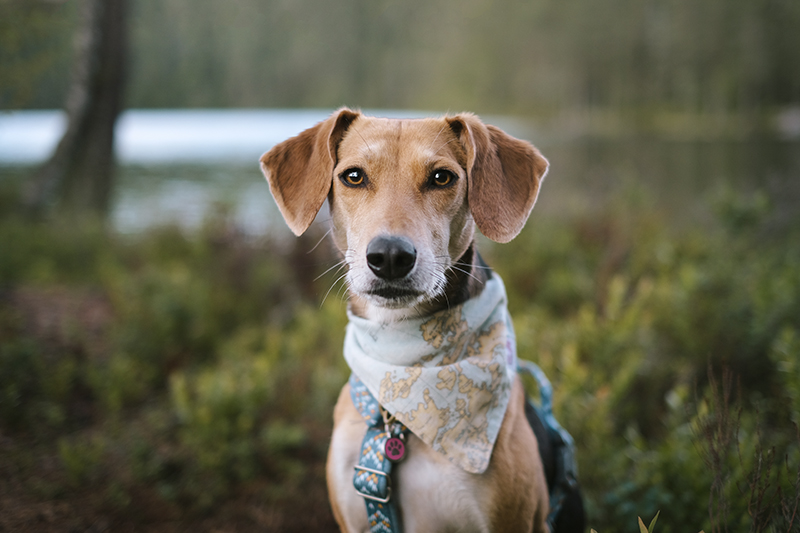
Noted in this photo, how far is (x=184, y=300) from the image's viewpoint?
16.5 feet

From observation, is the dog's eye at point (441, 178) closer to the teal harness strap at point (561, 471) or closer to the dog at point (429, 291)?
the dog at point (429, 291)

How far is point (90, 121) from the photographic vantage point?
8.30 metres

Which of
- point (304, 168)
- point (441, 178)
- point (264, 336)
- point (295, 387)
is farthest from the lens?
point (264, 336)

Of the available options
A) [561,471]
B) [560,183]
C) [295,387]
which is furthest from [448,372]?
[560,183]

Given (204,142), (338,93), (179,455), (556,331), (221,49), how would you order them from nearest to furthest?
(179,455) → (556,331) → (221,49) → (204,142) → (338,93)

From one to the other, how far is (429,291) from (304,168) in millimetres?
932

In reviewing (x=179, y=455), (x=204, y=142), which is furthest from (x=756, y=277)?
(x=204, y=142)

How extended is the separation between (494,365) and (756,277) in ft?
13.7

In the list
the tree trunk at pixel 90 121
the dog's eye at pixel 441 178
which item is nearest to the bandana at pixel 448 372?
the dog's eye at pixel 441 178

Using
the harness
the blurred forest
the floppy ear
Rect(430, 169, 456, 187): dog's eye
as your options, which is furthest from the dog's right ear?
the blurred forest

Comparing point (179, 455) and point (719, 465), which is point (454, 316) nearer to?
point (719, 465)

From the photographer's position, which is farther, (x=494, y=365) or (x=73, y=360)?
(x=73, y=360)

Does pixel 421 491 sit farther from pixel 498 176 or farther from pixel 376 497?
pixel 498 176

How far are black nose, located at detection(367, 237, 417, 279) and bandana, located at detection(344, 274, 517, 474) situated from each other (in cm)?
42
